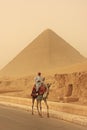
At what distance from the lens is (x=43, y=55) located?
160 meters

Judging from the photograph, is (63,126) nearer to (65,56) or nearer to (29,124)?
(29,124)

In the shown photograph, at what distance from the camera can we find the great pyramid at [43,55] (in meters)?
155

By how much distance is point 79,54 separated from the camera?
548 ft

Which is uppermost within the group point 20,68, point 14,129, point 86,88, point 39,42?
point 39,42

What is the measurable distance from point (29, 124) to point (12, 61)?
499 feet

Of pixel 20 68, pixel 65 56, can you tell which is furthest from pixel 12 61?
pixel 65 56

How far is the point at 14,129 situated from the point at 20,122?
6.80 ft

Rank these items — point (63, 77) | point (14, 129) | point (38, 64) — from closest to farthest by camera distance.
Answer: point (14, 129) → point (63, 77) → point (38, 64)

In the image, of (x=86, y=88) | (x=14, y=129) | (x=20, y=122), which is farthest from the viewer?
(x=86, y=88)

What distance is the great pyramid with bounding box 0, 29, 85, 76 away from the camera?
508ft

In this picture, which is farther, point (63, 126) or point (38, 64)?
point (38, 64)

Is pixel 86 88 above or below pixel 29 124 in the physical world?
above

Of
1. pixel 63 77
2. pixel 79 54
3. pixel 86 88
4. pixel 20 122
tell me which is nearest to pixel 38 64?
pixel 79 54

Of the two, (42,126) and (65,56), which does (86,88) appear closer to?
(42,126)
